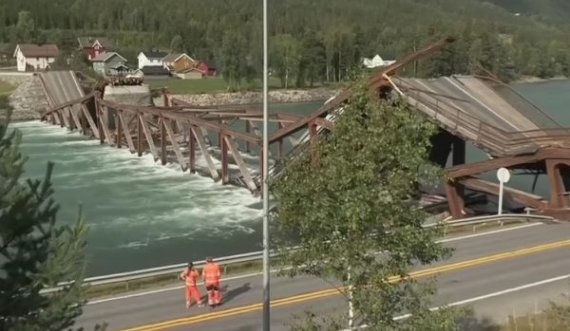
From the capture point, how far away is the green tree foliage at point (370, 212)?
451 inches

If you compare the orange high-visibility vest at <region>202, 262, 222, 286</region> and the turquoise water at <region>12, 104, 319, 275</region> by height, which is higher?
the orange high-visibility vest at <region>202, 262, 222, 286</region>

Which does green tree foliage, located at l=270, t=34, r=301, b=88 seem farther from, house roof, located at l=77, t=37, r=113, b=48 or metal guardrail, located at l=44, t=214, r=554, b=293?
metal guardrail, located at l=44, t=214, r=554, b=293

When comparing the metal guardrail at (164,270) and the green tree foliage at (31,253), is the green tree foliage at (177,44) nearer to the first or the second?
the metal guardrail at (164,270)

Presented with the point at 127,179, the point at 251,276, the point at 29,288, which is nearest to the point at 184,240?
the point at 251,276

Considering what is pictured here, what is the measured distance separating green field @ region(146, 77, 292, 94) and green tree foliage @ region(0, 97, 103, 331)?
371 ft

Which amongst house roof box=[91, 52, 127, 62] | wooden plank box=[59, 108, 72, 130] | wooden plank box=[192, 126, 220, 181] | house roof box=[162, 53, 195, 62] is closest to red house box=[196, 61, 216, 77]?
house roof box=[162, 53, 195, 62]

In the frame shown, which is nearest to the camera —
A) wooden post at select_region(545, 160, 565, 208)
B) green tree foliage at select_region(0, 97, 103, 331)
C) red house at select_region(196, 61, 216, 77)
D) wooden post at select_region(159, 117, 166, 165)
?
green tree foliage at select_region(0, 97, 103, 331)

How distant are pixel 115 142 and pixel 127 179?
62.3 ft

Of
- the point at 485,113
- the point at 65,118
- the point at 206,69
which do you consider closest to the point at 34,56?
the point at 206,69

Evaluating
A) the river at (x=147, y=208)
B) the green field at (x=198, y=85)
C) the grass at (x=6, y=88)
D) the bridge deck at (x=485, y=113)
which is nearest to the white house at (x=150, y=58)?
the green field at (x=198, y=85)

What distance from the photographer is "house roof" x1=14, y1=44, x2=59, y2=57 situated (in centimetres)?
14225

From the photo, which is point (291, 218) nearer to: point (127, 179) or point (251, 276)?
point (251, 276)

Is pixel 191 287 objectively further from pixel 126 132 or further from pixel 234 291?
pixel 126 132

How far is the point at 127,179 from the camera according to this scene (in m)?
50.9
